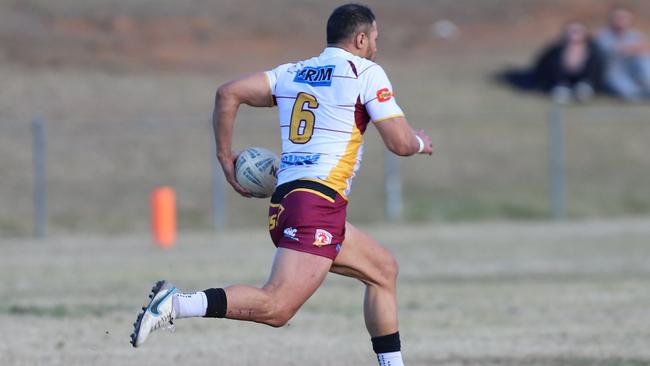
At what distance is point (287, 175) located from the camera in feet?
22.3

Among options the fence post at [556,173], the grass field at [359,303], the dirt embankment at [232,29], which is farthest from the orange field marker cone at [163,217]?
the dirt embankment at [232,29]

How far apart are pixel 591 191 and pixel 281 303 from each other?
19198mm

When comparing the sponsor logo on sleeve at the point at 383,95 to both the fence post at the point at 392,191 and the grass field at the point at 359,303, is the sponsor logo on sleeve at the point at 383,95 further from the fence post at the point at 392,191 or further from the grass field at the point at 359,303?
the fence post at the point at 392,191

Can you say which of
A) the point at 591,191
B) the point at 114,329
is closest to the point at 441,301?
the point at 114,329

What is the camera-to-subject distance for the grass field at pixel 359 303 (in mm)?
9078

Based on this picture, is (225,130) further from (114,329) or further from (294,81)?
(114,329)

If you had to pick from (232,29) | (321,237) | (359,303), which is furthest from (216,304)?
(232,29)

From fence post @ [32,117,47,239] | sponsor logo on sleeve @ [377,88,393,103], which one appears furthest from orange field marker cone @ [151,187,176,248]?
sponsor logo on sleeve @ [377,88,393,103]

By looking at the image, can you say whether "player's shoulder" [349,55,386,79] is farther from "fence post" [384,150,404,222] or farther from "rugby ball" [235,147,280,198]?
"fence post" [384,150,404,222]

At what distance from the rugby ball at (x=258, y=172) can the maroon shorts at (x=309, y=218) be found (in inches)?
12.7

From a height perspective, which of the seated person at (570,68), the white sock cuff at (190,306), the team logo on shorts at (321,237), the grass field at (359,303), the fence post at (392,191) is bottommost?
the grass field at (359,303)

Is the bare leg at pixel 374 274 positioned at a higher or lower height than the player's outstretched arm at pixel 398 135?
lower

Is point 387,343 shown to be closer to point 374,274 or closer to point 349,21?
point 374,274

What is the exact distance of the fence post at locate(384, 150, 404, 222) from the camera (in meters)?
23.0
